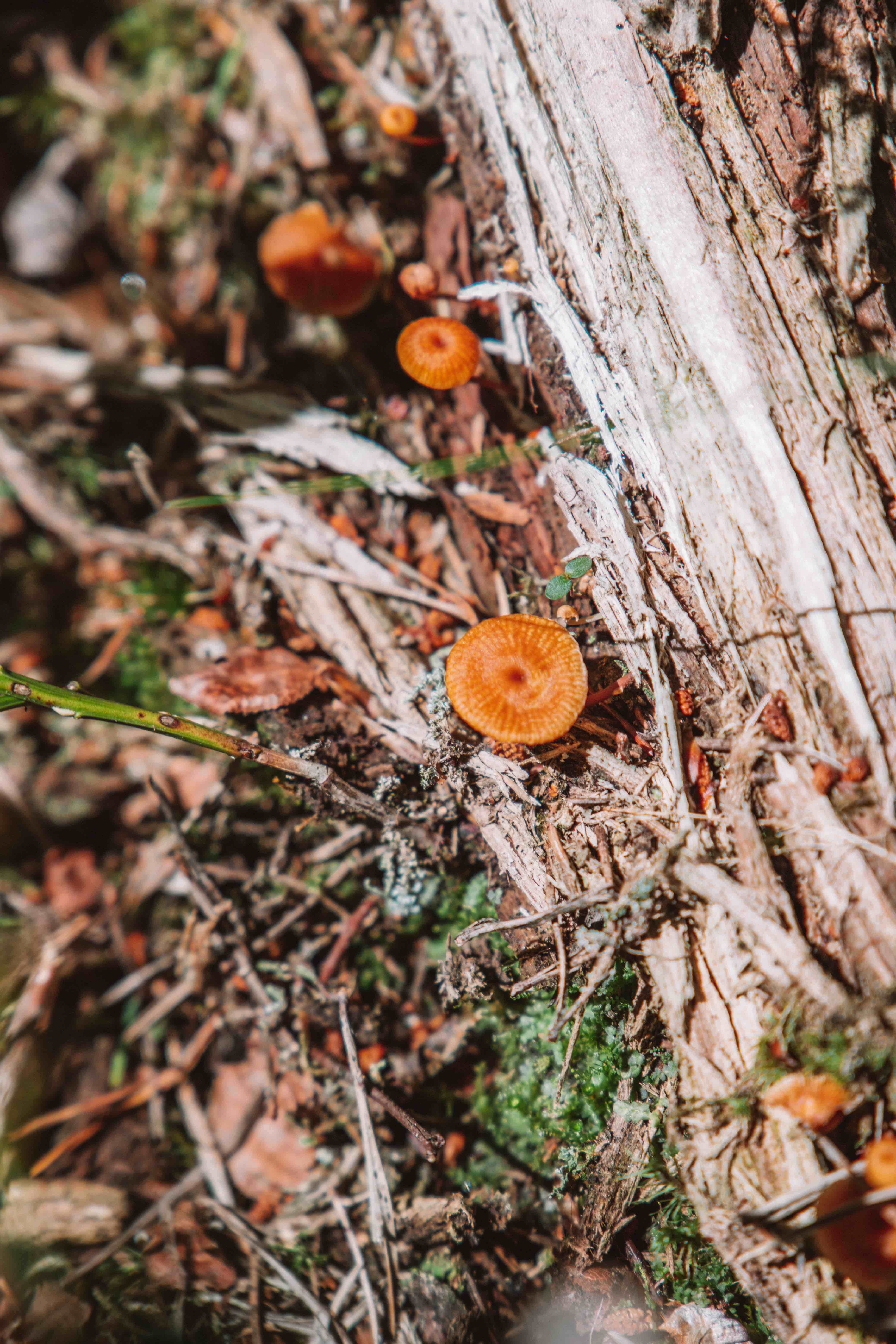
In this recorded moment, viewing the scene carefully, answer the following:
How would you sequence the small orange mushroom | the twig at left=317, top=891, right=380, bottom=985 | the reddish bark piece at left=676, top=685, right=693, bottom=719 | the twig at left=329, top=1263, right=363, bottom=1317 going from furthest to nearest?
1. the twig at left=317, top=891, right=380, bottom=985
2. the twig at left=329, top=1263, right=363, bottom=1317
3. the reddish bark piece at left=676, top=685, right=693, bottom=719
4. the small orange mushroom

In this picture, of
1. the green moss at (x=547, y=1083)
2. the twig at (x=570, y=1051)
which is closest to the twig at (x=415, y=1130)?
the green moss at (x=547, y=1083)

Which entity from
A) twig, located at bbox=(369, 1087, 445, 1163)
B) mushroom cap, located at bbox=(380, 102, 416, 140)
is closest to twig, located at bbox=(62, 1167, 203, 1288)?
twig, located at bbox=(369, 1087, 445, 1163)

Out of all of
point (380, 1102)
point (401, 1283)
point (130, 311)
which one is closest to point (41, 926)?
point (380, 1102)

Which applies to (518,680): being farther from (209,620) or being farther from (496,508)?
(209,620)

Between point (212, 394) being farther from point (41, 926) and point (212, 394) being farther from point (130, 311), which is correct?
point (41, 926)

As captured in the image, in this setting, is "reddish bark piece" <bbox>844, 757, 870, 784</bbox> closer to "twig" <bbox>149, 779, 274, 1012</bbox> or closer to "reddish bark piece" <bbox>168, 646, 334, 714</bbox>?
"reddish bark piece" <bbox>168, 646, 334, 714</bbox>

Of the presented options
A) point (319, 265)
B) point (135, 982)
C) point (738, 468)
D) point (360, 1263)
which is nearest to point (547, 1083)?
point (360, 1263)
